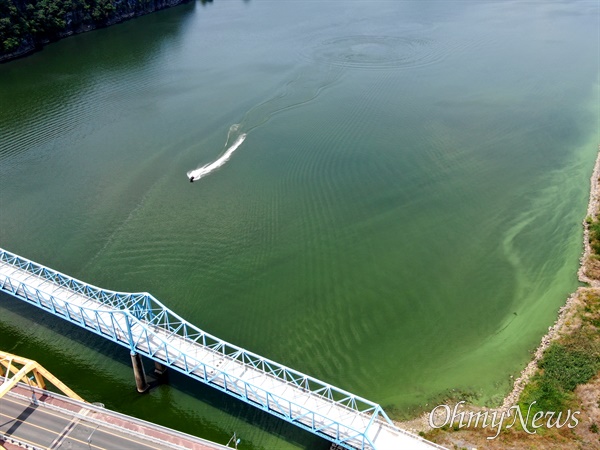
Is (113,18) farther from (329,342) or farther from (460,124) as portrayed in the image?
(329,342)

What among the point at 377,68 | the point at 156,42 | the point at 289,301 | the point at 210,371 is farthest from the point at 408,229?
the point at 156,42

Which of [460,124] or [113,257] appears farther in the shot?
[460,124]

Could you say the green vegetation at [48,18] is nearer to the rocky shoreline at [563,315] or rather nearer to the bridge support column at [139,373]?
the bridge support column at [139,373]

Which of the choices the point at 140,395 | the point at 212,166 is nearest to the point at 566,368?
the point at 140,395

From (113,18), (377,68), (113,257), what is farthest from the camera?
(113,18)

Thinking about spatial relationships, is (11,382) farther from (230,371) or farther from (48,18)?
(48,18)

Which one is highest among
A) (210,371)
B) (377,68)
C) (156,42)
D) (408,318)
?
(156,42)

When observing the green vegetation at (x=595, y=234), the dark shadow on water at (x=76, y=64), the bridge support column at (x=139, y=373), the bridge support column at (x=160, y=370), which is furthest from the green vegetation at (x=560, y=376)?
the dark shadow on water at (x=76, y=64)
